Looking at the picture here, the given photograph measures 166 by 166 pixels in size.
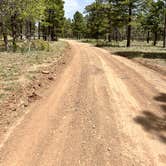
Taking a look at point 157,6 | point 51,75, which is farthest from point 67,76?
point 157,6

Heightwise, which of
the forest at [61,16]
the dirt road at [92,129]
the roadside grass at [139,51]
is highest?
the forest at [61,16]

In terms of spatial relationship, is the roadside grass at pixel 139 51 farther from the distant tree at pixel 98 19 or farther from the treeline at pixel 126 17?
the distant tree at pixel 98 19

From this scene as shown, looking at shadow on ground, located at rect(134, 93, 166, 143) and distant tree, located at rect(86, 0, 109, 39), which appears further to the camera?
distant tree, located at rect(86, 0, 109, 39)

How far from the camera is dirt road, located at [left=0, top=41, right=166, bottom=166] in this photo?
5340mm

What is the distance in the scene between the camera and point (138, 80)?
12.6m

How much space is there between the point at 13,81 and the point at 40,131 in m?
5.64

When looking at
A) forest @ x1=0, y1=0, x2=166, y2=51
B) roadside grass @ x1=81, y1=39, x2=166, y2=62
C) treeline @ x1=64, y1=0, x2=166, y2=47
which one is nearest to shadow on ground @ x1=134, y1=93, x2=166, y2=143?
roadside grass @ x1=81, y1=39, x2=166, y2=62

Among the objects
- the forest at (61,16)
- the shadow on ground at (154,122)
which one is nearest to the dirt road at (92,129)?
the shadow on ground at (154,122)

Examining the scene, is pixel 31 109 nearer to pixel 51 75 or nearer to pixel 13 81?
pixel 13 81

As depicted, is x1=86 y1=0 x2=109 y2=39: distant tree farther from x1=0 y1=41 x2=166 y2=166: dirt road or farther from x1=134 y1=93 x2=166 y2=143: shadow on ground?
x1=134 y1=93 x2=166 y2=143: shadow on ground

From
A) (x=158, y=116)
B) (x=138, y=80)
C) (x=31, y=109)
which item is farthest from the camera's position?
(x=138, y=80)

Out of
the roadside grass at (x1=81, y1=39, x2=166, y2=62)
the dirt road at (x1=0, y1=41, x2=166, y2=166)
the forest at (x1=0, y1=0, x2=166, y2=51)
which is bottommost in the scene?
the dirt road at (x1=0, y1=41, x2=166, y2=166)

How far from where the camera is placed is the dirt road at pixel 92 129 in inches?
210

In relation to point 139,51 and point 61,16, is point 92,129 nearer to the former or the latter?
point 139,51
